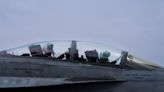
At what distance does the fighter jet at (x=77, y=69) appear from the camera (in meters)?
9.43

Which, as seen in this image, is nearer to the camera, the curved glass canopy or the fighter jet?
the fighter jet

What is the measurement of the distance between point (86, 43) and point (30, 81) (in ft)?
6.97

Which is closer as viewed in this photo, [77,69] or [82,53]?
[77,69]

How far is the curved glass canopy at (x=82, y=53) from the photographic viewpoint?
33.9 ft

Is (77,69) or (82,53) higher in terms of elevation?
(82,53)

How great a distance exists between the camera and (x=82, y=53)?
1043cm

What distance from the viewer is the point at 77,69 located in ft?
32.8

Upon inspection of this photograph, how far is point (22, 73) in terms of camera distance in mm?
10000

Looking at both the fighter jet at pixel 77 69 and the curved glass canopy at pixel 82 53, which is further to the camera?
the curved glass canopy at pixel 82 53

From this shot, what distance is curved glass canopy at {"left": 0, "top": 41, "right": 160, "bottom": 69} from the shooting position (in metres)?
10.3

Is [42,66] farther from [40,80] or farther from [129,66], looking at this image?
[129,66]

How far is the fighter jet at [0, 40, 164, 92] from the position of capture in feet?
30.9

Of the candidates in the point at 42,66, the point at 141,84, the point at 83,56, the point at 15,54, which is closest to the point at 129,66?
the point at 141,84

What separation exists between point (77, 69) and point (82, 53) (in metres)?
0.61
